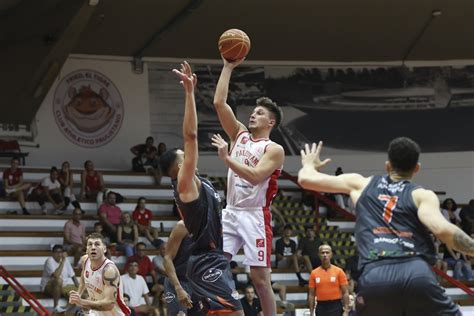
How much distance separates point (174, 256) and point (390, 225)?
3.23m

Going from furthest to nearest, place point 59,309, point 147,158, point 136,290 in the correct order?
point 147,158
point 136,290
point 59,309

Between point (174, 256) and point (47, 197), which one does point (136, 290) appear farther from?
point (174, 256)

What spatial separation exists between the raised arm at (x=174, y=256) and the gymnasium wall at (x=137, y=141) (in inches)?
548

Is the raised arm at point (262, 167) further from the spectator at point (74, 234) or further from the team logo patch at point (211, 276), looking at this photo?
the spectator at point (74, 234)

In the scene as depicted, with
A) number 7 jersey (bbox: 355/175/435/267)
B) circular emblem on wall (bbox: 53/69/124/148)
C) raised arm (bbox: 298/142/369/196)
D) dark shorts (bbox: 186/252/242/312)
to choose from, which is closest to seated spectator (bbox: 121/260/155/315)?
circular emblem on wall (bbox: 53/69/124/148)

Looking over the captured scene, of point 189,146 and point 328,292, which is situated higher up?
point 189,146

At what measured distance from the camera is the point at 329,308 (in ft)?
47.3

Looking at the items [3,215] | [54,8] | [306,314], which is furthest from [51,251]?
[306,314]

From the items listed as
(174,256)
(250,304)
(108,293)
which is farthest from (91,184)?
(174,256)

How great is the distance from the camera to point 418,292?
5.70 metres

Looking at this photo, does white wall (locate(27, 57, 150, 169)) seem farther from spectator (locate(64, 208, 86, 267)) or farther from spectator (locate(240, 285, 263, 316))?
spectator (locate(240, 285, 263, 316))

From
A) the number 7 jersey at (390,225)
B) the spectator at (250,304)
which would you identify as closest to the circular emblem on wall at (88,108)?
the spectator at (250,304)

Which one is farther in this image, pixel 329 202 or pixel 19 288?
pixel 329 202

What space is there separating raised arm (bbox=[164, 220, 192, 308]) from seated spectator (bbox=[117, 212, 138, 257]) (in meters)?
9.92
